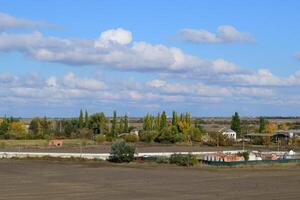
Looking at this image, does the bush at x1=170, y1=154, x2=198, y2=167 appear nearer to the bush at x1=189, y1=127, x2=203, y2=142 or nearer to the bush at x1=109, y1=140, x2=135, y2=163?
the bush at x1=109, y1=140, x2=135, y2=163

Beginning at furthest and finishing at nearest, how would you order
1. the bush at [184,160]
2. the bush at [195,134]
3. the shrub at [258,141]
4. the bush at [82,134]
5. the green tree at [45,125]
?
the green tree at [45,125] → the bush at [82,134] → the bush at [195,134] → the shrub at [258,141] → the bush at [184,160]

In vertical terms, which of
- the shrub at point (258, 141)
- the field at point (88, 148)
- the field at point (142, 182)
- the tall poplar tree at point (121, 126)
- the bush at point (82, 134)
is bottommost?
the field at point (142, 182)

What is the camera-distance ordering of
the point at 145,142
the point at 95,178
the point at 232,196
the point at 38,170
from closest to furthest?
1. the point at 232,196
2. the point at 95,178
3. the point at 38,170
4. the point at 145,142

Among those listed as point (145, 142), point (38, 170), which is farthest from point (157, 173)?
point (145, 142)

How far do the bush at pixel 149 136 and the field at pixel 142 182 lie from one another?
45.0m

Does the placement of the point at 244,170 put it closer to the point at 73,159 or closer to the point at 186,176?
the point at 186,176

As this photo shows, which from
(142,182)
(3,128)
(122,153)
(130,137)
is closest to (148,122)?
(130,137)

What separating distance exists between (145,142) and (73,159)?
1594 inches

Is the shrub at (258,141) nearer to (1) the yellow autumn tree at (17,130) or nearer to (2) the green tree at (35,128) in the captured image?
(2) the green tree at (35,128)

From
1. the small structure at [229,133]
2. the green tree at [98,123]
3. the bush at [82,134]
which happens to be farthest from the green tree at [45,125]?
the small structure at [229,133]

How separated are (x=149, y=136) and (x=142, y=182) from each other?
59982 mm

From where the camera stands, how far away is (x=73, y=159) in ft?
168

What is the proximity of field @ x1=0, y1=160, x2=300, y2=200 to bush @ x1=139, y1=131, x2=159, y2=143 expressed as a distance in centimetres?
4505

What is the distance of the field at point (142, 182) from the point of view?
82.2 ft
